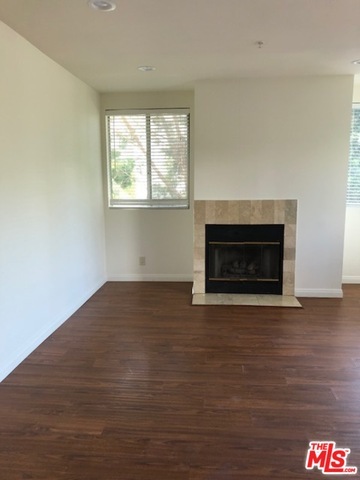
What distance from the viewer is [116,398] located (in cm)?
238

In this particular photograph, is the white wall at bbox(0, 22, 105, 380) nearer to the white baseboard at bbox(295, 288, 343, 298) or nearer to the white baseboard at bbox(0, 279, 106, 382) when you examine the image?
the white baseboard at bbox(0, 279, 106, 382)

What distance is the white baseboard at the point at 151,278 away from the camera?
5.11 meters

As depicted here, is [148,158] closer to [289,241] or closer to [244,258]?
[244,258]

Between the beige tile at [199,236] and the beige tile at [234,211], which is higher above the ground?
the beige tile at [234,211]

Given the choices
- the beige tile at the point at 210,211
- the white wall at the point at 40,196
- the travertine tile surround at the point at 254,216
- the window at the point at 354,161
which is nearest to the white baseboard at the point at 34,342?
A: the white wall at the point at 40,196

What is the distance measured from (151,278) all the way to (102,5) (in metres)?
3.50

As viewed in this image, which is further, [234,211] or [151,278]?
[151,278]

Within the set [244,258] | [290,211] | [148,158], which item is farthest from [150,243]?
[290,211]

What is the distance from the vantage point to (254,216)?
432 cm

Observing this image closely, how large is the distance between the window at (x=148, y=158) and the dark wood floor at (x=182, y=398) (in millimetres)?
1846

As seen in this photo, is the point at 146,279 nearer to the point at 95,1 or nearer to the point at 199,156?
the point at 199,156

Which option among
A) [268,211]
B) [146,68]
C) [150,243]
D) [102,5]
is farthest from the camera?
[150,243]

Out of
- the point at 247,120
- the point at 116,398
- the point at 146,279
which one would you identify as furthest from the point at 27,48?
the point at 146,279

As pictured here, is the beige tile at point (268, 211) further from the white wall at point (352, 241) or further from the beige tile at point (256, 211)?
the white wall at point (352, 241)
